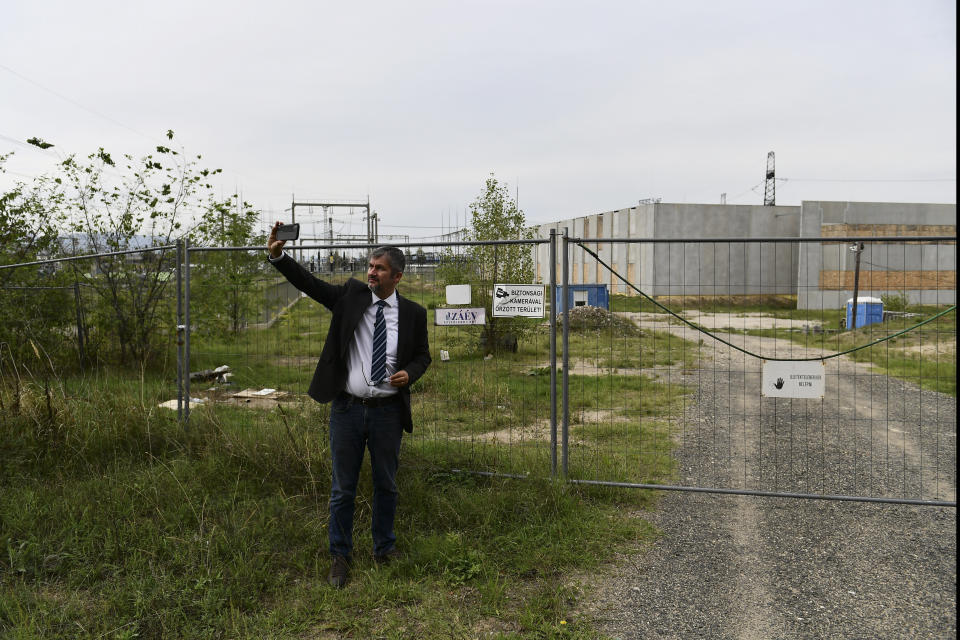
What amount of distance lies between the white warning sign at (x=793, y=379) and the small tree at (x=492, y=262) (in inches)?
93.8

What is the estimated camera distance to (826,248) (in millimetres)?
33969

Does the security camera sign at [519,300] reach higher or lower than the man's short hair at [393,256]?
lower

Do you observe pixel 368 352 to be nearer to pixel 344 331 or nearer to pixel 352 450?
pixel 344 331

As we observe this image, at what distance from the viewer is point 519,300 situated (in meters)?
5.88

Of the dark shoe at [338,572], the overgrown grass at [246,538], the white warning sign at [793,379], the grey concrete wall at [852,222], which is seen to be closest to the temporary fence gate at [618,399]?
the white warning sign at [793,379]

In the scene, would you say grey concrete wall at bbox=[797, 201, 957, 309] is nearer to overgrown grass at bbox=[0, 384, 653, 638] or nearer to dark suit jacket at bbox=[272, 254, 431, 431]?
overgrown grass at bbox=[0, 384, 653, 638]

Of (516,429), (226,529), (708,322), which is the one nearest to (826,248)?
(708,322)

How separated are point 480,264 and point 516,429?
2.05 metres

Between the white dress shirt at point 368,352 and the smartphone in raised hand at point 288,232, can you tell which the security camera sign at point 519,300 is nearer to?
the white dress shirt at point 368,352

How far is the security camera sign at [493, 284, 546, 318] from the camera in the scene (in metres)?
5.82

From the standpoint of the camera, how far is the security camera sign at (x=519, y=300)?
19.1 ft

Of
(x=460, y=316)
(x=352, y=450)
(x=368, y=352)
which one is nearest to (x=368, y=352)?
(x=368, y=352)

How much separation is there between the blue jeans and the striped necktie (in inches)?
8.2

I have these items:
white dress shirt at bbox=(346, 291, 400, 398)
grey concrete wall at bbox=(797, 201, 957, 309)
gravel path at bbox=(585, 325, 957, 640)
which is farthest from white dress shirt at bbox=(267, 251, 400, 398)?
grey concrete wall at bbox=(797, 201, 957, 309)
